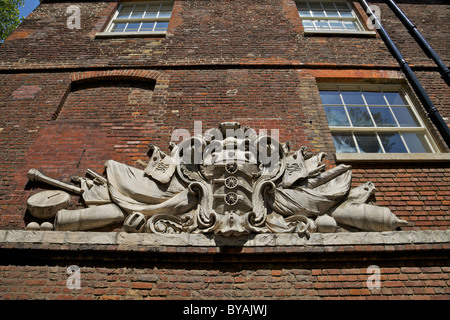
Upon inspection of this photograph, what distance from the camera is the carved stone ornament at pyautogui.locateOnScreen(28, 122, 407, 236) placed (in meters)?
3.73

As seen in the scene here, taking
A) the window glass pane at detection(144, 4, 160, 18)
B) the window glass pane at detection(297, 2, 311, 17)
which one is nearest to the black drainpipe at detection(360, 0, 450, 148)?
the window glass pane at detection(297, 2, 311, 17)

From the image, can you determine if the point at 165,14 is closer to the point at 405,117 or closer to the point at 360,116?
the point at 360,116

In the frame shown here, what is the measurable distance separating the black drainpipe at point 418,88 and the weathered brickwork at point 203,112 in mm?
122

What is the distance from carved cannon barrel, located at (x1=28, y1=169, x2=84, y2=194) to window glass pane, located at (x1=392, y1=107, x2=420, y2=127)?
5.81 m

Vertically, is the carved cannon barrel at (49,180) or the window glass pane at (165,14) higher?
the window glass pane at (165,14)

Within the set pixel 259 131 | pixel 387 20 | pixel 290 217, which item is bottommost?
pixel 290 217

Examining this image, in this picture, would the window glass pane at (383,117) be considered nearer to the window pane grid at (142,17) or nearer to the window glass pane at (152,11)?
the window pane grid at (142,17)

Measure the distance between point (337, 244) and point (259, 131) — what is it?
7.40 feet

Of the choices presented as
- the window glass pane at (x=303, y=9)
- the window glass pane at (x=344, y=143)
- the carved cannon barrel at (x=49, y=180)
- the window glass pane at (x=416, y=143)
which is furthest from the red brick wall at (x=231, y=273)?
the window glass pane at (x=303, y=9)

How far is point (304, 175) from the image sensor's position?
4145 millimetres

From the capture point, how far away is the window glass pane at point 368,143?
506cm

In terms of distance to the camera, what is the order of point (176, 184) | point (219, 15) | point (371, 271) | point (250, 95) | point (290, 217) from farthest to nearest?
point (219, 15) < point (250, 95) < point (176, 184) < point (290, 217) < point (371, 271)

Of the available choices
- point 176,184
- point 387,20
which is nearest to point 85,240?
point 176,184
